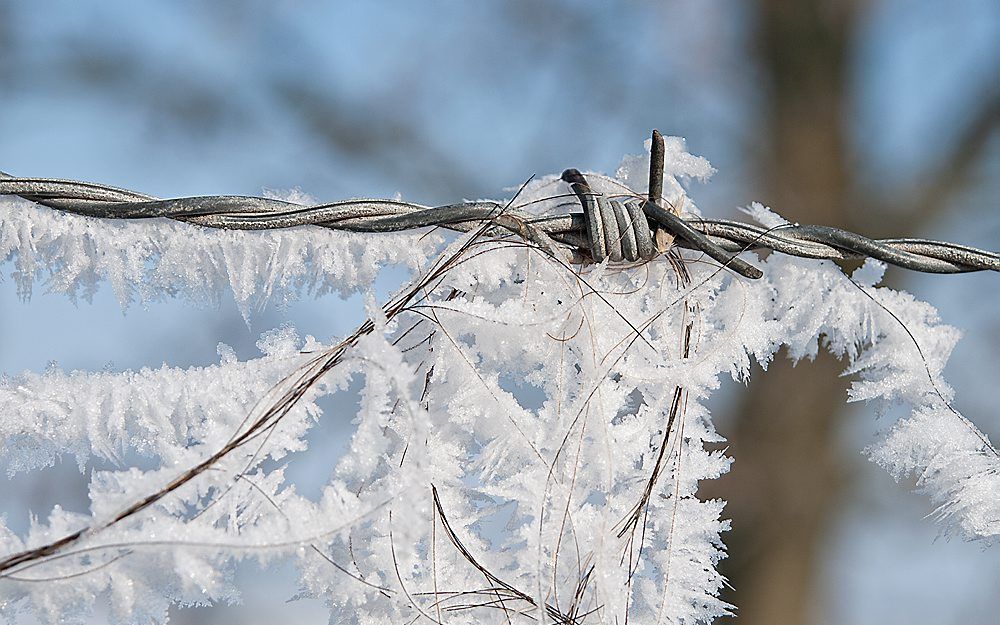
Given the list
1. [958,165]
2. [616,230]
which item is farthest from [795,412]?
[616,230]

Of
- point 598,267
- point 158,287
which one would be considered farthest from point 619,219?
point 158,287

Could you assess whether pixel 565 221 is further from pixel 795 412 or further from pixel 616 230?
pixel 795 412

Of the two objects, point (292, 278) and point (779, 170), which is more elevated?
point (779, 170)

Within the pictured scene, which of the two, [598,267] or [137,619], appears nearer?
[137,619]

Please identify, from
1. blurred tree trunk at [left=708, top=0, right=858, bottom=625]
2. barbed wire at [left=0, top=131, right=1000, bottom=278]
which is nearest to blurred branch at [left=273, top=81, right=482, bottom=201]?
blurred tree trunk at [left=708, top=0, right=858, bottom=625]

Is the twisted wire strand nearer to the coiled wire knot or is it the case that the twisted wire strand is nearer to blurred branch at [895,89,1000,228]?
the coiled wire knot

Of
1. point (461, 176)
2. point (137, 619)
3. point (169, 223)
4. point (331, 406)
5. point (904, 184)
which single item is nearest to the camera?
point (137, 619)

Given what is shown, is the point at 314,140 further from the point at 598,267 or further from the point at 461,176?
the point at 598,267

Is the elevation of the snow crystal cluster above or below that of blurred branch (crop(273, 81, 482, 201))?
below
